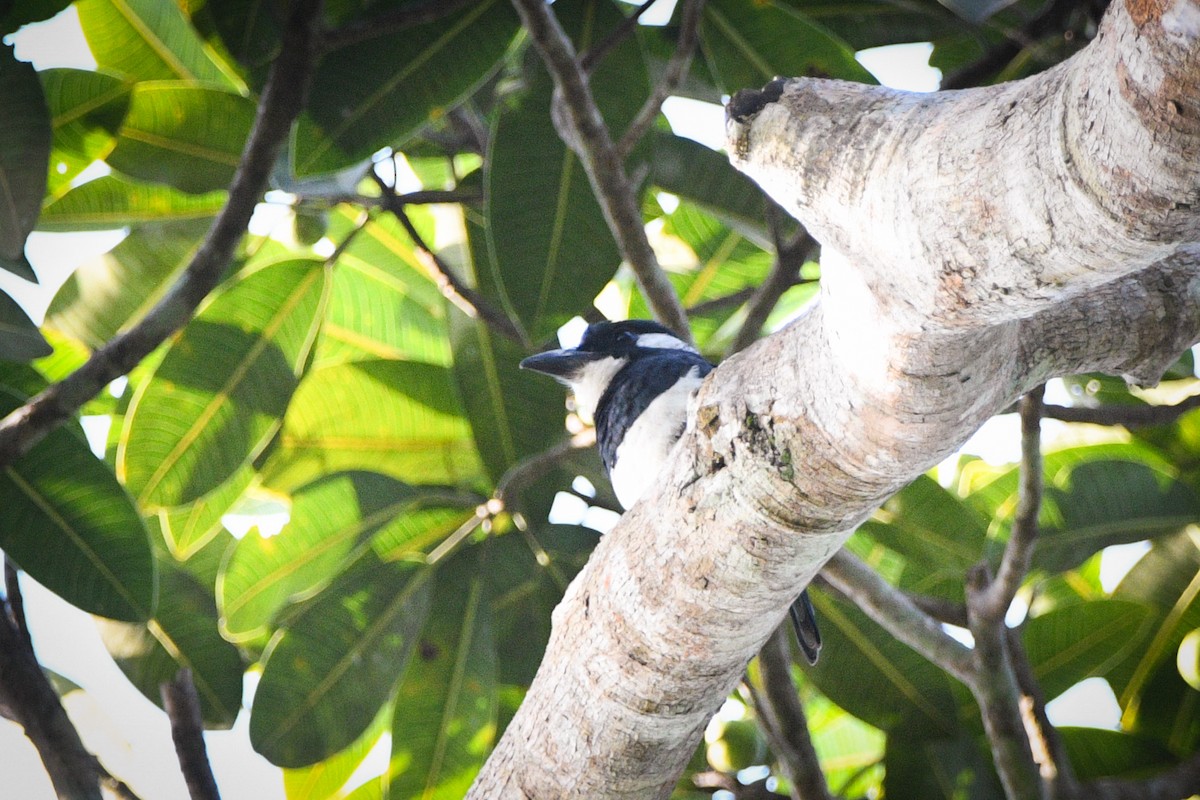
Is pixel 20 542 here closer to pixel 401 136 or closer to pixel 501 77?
pixel 401 136

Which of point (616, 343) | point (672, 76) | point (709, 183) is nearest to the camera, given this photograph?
point (672, 76)

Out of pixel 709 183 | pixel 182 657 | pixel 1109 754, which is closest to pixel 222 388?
pixel 182 657

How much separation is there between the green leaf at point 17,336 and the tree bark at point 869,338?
3.33 ft

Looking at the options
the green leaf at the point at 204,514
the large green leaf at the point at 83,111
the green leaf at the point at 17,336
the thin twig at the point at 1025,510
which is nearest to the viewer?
the thin twig at the point at 1025,510

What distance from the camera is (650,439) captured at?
185cm

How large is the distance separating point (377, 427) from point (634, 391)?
0.50 m

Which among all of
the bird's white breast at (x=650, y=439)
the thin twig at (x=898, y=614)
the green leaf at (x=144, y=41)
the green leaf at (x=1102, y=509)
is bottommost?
the thin twig at (x=898, y=614)

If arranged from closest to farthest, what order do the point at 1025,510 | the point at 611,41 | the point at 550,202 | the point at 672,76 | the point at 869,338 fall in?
the point at 869,338 → the point at 1025,510 → the point at 672,76 → the point at 611,41 → the point at 550,202

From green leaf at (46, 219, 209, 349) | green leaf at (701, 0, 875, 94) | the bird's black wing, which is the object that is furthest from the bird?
green leaf at (46, 219, 209, 349)

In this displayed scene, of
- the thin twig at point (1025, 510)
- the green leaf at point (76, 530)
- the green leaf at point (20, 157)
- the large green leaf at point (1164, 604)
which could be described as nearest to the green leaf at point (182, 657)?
the green leaf at point (76, 530)

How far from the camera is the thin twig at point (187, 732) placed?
153 centimetres

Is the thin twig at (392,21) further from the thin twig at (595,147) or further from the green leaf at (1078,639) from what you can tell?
the green leaf at (1078,639)

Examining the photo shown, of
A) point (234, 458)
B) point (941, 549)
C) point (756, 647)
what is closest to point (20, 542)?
point (234, 458)

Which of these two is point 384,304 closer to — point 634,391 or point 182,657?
point 634,391
